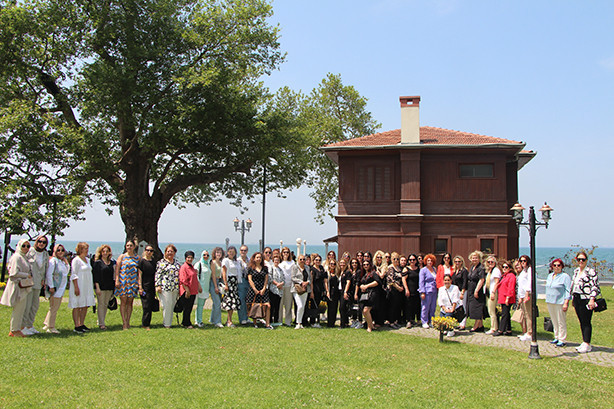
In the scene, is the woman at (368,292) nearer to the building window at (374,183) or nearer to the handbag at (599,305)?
the handbag at (599,305)

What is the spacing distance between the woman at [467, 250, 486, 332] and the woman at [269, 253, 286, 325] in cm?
480

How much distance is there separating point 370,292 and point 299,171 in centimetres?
1908

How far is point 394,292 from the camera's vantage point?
556 inches

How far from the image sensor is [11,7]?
24469 millimetres

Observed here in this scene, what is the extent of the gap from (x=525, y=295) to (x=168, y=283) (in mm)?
8293

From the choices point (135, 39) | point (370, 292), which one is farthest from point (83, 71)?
point (370, 292)

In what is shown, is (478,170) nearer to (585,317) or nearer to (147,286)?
(585,317)

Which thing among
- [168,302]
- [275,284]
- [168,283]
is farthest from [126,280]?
[275,284]

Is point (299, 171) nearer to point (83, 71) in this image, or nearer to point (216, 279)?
point (83, 71)

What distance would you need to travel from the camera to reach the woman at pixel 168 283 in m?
12.7

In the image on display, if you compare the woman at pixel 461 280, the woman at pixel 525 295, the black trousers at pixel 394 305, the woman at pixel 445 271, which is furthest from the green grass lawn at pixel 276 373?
the woman at pixel 445 271

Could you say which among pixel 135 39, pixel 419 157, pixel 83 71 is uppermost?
pixel 135 39

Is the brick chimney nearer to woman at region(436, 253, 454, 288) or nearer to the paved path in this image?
woman at region(436, 253, 454, 288)

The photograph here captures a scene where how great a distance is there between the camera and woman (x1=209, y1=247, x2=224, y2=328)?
13414mm
